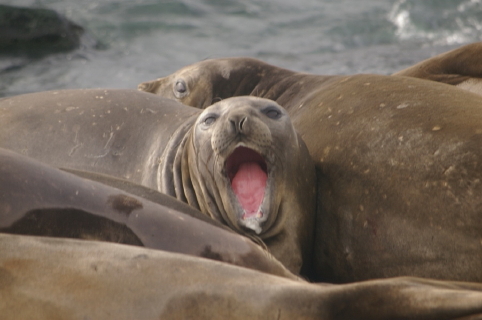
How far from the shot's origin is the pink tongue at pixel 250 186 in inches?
171

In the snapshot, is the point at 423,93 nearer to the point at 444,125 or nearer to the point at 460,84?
the point at 444,125

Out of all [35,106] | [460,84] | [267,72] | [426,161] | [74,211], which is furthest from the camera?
[267,72]

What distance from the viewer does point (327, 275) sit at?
4.29 metres

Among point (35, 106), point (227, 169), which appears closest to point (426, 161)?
point (227, 169)

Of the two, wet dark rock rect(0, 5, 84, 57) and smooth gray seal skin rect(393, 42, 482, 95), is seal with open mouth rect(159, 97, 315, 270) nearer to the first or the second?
smooth gray seal skin rect(393, 42, 482, 95)

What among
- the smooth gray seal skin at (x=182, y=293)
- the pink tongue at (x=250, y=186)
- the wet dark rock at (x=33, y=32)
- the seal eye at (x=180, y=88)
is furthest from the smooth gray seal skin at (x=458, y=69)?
Answer: the wet dark rock at (x=33, y=32)

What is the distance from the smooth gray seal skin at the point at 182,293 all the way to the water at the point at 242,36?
7583 mm

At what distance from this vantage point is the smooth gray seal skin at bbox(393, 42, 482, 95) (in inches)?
242

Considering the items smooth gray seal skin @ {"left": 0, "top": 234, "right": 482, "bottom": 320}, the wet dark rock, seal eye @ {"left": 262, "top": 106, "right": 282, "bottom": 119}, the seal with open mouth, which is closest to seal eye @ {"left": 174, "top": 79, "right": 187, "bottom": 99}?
the seal with open mouth

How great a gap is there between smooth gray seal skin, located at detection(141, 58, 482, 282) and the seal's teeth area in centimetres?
33

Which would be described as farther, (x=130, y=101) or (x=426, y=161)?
(x=130, y=101)

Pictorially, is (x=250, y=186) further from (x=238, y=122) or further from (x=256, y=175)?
(x=238, y=122)

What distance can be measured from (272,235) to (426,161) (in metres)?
0.90

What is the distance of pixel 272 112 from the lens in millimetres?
4602
